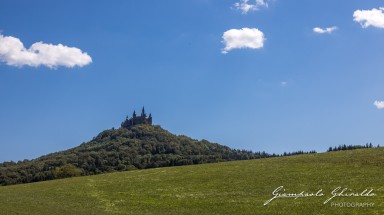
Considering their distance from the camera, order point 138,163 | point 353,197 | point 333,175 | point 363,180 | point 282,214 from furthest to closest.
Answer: point 138,163
point 333,175
point 363,180
point 353,197
point 282,214

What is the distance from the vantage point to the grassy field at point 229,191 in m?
39.3

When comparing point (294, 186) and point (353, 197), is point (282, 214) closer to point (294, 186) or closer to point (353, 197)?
point (353, 197)

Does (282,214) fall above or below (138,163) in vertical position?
below

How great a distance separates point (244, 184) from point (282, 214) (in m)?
18.6

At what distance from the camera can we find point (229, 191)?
50.6 m

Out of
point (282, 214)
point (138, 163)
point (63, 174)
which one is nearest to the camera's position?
point (282, 214)

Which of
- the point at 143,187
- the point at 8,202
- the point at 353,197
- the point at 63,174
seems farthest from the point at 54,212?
the point at 63,174

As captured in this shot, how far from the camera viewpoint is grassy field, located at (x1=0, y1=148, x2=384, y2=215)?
1547 inches

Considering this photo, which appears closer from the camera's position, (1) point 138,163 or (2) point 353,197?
(2) point 353,197

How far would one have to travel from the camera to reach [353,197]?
39719mm

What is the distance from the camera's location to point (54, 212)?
43188 millimetres

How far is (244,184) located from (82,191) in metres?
26.5

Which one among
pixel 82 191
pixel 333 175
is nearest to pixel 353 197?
pixel 333 175

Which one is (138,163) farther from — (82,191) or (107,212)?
(107,212)
